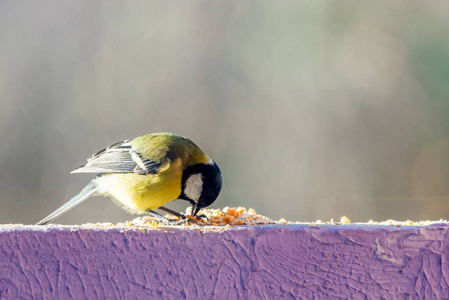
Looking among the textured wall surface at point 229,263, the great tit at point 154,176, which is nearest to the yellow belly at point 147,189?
the great tit at point 154,176

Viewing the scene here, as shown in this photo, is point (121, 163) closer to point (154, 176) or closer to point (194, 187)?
point (154, 176)

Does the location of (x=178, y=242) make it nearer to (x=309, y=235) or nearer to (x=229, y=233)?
(x=229, y=233)

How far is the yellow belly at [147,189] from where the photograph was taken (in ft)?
9.73

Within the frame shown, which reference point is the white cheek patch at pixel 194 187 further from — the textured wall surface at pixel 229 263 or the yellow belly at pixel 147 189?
the textured wall surface at pixel 229 263

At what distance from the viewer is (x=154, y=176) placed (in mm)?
2984

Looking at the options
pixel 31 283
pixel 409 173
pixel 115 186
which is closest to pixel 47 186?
pixel 115 186

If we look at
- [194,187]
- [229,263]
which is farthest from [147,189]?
[229,263]

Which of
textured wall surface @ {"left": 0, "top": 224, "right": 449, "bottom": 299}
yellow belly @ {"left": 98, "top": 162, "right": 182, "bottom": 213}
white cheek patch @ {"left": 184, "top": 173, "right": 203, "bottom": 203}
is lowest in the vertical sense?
textured wall surface @ {"left": 0, "top": 224, "right": 449, "bottom": 299}

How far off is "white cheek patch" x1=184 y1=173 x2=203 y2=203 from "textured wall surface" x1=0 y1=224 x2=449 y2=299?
55.5 inches

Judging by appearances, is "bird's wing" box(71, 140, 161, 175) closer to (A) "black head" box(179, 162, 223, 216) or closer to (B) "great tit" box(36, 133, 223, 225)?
(B) "great tit" box(36, 133, 223, 225)

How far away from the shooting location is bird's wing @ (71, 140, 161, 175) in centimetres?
304

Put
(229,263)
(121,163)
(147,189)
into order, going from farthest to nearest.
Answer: (121,163) → (147,189) → (229,263)

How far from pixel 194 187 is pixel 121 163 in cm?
46

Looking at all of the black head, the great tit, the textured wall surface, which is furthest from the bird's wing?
the textured wall surface
